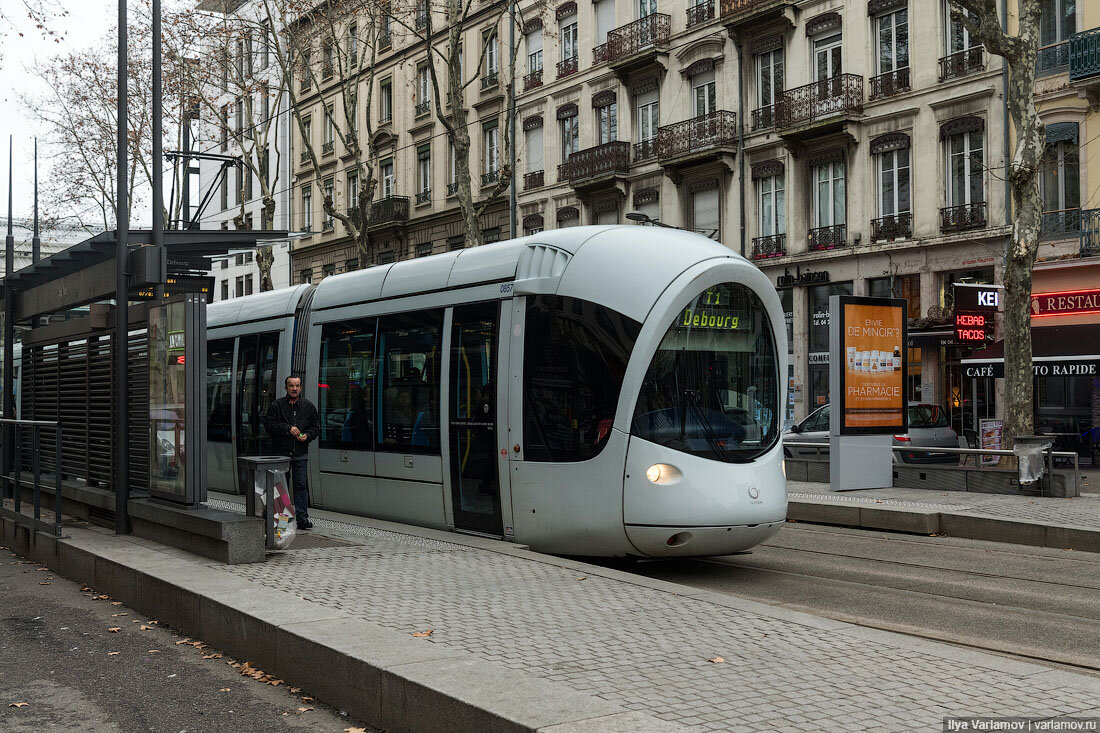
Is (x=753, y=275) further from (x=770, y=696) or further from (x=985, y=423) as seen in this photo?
(x=985, y=423)

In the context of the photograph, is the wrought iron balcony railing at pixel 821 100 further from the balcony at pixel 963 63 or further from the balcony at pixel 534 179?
the balcony at pixel 534 179

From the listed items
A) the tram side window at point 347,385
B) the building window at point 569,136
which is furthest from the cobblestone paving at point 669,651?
the building window at point 569,136

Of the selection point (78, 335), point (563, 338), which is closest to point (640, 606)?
point (563, 338)

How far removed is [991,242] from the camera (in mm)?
26344

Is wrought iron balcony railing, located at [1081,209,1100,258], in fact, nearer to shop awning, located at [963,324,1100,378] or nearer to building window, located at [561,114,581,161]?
shop awning, located at [963,324,1100,378]

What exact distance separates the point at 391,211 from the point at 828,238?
20.7 m

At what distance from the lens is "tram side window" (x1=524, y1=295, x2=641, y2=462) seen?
9.23m

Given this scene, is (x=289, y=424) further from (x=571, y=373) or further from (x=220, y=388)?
(x=220, y=388)

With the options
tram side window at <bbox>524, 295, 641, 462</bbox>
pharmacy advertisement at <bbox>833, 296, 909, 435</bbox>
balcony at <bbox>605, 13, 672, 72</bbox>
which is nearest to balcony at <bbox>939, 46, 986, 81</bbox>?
balcony at <bbox>605, 13, 672, 72</bbox>

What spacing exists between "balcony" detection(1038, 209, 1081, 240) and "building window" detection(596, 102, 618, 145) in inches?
561

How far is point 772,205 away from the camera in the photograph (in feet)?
104

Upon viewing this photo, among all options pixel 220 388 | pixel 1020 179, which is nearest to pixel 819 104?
pixel 1020 179

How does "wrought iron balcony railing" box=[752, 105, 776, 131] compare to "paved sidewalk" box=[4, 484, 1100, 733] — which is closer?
"paved sidewalk" box=[4, 484, 1100, 733]

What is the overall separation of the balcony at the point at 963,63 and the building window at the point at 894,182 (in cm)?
202
